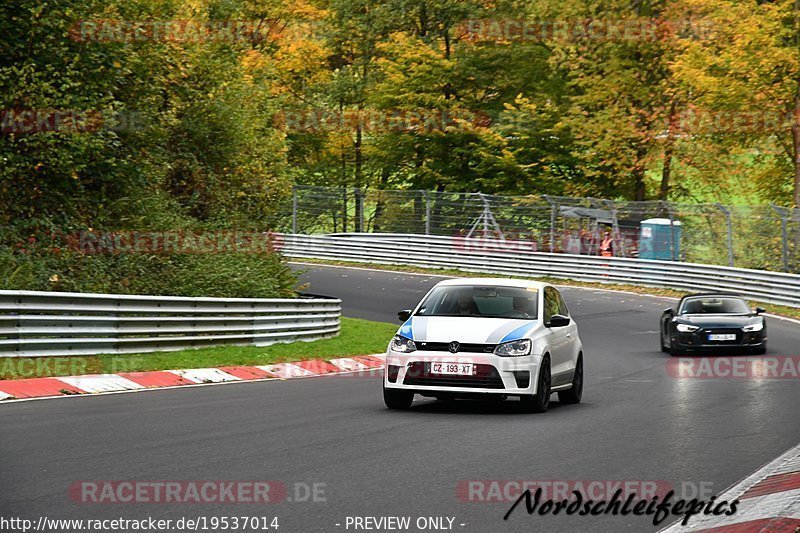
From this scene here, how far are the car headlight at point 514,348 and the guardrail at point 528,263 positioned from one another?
2403 cm

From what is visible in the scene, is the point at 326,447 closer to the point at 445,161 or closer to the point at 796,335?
the point at 796,335

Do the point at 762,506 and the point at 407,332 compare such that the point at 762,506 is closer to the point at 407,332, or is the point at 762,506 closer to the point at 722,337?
the point at 407,332

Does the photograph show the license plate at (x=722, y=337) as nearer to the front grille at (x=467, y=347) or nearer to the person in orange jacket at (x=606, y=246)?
the front grille at (x=467, y=347)

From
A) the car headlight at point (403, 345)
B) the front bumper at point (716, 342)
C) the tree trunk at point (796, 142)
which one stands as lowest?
the front bumper at point (716, 342)

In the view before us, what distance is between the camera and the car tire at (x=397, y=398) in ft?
44.9

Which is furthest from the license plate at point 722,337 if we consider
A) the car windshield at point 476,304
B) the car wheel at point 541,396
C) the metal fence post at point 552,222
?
the metal fence post at point 552,222

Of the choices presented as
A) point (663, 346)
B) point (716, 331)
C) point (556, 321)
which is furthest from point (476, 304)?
point (663, 346)

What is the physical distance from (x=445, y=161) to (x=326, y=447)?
5091cm

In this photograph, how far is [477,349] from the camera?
1330 cm

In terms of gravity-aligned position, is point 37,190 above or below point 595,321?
above

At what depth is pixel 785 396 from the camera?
16.2 m

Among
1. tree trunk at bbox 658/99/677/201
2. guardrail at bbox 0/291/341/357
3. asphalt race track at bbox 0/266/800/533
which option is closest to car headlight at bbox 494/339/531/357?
asphalt race track at bbox 0/266/800/533

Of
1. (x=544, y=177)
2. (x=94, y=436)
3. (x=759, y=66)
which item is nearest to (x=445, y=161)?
(x=544, y=177)

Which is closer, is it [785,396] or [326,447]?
[326,447]
